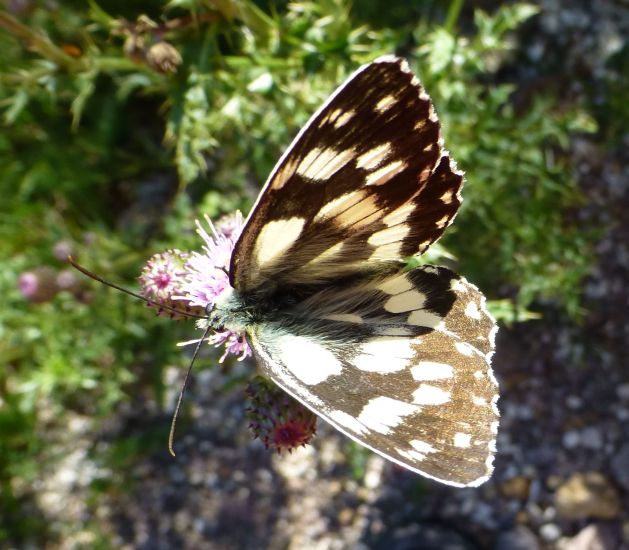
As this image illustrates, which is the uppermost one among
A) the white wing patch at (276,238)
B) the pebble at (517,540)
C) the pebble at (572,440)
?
the white wing patch at (276,238)

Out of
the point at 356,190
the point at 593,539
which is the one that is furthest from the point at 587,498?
the point at 356,190

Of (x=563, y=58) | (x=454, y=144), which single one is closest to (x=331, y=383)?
(x=454, y=144)

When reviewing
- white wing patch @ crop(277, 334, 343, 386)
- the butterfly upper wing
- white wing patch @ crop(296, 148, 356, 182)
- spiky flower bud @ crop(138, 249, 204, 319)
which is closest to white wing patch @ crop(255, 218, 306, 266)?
the butterfly upper wing

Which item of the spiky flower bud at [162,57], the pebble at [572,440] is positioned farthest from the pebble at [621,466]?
the spiky flower bud at [162,57]

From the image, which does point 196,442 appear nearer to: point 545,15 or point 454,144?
point 454,144

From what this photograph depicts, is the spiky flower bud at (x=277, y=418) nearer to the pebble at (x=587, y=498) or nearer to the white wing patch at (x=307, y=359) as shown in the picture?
the white wing patch at (x=307, y=359)
